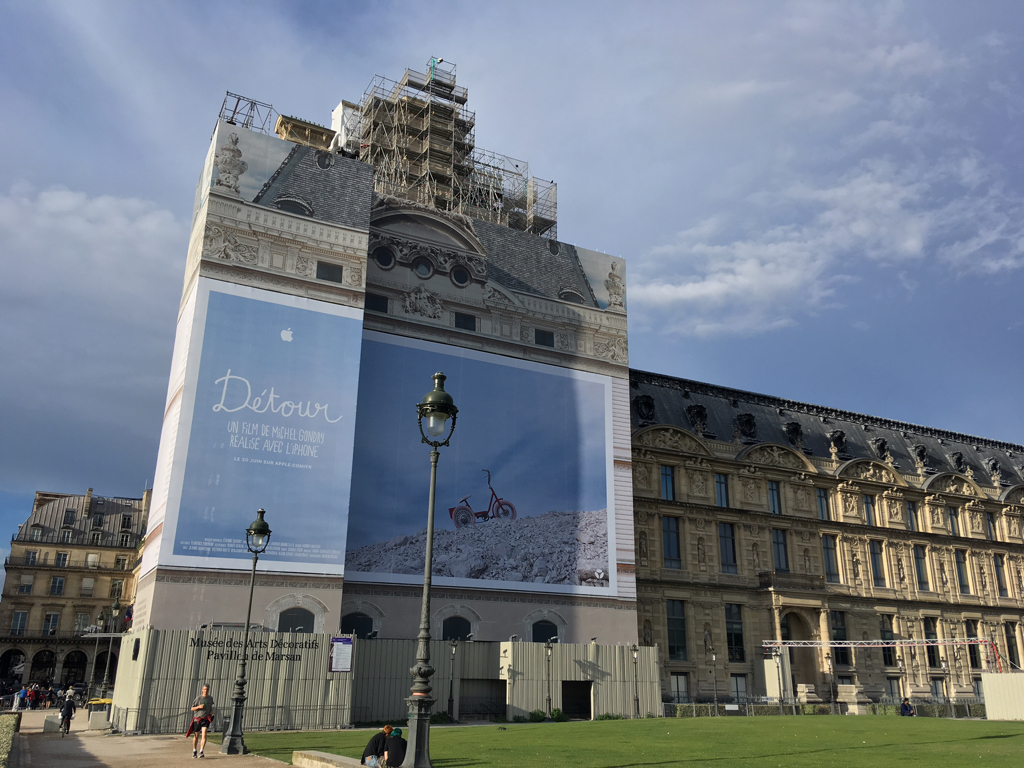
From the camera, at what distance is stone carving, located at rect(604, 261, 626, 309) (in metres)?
53.8

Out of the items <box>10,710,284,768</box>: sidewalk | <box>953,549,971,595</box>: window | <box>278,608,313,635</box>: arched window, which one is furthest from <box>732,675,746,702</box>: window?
<box>10,710,284,768</box>: sidewalk

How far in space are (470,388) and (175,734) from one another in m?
22.1

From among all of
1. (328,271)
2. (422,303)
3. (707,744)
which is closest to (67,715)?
(328,271)

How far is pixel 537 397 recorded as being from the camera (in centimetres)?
4969

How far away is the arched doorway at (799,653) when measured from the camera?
56500mm

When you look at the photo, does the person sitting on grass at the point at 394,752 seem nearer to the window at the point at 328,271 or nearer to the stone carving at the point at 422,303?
the window at the point at 328,271

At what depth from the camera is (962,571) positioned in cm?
6681

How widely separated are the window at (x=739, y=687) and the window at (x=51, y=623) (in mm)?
69253

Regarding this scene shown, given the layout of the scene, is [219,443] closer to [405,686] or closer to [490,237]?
[405,686]

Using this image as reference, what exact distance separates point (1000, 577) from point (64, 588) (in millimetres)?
88285

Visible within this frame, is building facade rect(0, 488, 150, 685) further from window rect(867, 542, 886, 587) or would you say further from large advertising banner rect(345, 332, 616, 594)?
window rect(867, 542, 886, 587)

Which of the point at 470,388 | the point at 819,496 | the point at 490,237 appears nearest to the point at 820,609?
the point at 819,496

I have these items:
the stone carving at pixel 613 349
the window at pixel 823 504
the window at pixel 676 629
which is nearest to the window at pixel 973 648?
the window at pixel 823 504

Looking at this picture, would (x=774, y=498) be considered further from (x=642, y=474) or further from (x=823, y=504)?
(x=642, y=474)
